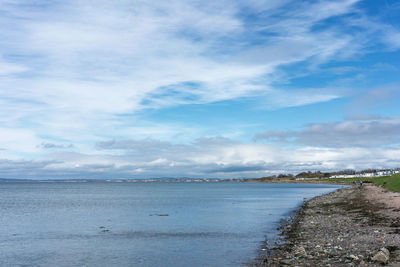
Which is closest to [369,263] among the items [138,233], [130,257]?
[130,257]

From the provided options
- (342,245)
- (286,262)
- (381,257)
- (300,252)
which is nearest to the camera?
(381,257)

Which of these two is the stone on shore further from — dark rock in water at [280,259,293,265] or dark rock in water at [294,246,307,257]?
dark rock in water at [280,259,293,265]

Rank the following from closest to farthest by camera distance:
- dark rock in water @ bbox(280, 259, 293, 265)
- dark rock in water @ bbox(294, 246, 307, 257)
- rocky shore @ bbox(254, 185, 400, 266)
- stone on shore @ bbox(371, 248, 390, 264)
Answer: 1. stone on shore @ bbox(371, 248, 390, 264)
2. rocky shore @ bbox(254, 185, 400, 266)
3. dark rock in water @ bbox(280, 259, 293, 265)
4. dark rock in water @ bbox(294, 246, 307, 257)

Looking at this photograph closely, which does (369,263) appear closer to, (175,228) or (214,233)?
(214,233)

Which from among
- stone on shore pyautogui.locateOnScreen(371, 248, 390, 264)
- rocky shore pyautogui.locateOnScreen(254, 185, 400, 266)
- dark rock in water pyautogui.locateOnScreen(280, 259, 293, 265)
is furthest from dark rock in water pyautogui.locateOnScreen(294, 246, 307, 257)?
stone on shore pyautogui.locateOnScreen(371, 248, 390, 264)

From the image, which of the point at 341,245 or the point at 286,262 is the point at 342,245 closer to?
the point at 341,245

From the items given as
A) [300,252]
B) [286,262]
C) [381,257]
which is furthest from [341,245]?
[381,257]

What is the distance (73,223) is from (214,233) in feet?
77.2

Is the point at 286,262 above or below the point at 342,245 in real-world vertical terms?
below

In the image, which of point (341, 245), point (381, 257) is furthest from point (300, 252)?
point (381, 257)

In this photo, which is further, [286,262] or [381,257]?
[286,262]

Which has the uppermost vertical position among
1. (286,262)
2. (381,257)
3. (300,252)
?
(381,257)

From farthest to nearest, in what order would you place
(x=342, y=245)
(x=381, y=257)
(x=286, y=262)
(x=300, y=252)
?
1. (x=342, y=245)
2. (x=300, y=252)
3. (x=286, y=262)
4. (x=381, y=257)

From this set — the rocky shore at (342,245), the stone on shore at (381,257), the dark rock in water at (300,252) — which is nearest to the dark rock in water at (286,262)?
the rocky shore at (342,245)
